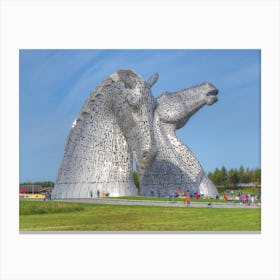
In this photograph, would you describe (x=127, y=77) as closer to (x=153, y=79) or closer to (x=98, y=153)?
(x=153, y=79)

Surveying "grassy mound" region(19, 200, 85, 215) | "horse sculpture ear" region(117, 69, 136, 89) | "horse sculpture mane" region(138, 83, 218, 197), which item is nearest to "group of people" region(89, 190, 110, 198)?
"horse sculpture mane" region(138, 83, 218, 197)

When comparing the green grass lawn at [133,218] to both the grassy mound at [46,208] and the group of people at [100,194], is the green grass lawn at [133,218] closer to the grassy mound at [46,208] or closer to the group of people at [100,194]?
the grassy mound at [46,208]

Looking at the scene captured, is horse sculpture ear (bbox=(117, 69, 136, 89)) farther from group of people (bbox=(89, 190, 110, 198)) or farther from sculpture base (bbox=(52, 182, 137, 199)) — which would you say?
group of people (bbox=(89, 190, 110, 198))

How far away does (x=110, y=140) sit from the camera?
981 inches

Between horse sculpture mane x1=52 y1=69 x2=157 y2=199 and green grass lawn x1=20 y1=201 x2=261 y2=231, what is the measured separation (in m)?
6.39

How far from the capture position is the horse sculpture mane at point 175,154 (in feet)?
84.6

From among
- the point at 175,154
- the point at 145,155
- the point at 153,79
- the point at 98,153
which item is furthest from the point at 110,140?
the point at 153,79

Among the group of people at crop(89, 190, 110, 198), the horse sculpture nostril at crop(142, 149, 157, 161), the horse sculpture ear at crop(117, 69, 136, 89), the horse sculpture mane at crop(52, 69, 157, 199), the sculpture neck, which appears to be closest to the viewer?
the horse sculpture nostril at crop(142, 149, 157, 161)

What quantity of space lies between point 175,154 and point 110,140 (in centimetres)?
391

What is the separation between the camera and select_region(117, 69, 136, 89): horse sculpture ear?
78.8 ft

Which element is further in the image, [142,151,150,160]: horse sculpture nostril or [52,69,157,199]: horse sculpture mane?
[52,69,157,199]: horse sculpture mane

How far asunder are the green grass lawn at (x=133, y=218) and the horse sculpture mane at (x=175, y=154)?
7782 millimetres
